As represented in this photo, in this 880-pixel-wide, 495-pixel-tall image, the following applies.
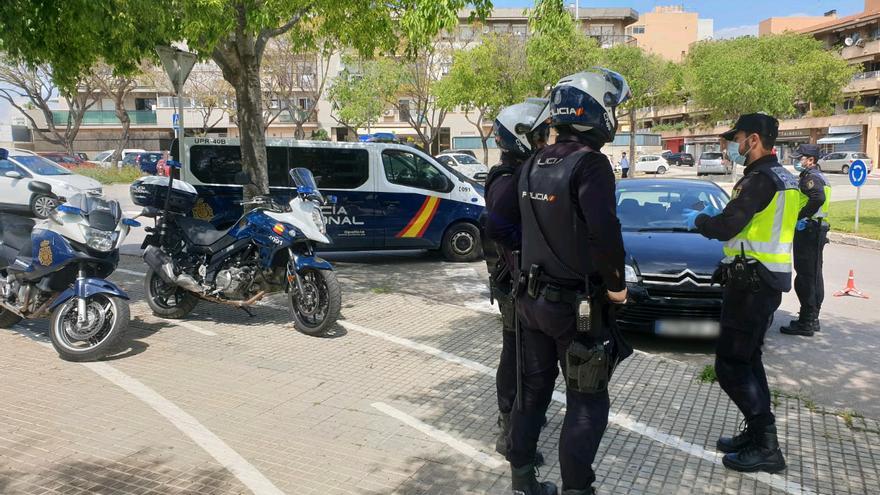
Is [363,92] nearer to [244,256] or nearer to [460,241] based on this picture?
[460,241]

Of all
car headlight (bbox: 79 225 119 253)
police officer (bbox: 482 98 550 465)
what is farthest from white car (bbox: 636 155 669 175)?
A: police officer (bbox: 482 98 550 465)

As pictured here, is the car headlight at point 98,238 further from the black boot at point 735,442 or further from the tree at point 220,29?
the black boot at point 735,442

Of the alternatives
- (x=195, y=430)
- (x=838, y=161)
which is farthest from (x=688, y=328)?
(x=838, y=161)

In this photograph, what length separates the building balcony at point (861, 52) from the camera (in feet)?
184

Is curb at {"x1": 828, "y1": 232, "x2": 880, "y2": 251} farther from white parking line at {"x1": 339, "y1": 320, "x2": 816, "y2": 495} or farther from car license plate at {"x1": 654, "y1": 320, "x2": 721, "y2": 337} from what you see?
white parking line at {"x1": 339, "y1": 320, "x2": 816, "y2": 495}

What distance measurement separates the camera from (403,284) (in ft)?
30.9

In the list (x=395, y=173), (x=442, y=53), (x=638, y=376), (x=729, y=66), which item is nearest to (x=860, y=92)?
(x=729, y=66)

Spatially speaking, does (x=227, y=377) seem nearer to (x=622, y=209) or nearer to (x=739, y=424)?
(x=739, y=424)

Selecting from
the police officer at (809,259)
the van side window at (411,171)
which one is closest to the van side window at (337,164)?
the van side window at (411,171)

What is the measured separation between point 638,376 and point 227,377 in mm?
3190

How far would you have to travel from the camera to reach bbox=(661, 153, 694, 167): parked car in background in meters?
58.2

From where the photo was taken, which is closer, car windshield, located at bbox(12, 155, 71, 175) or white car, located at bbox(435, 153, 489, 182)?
car windshield, located at bbox(12, 155, 71, 175)

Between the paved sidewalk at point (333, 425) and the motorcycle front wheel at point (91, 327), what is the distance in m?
0.17

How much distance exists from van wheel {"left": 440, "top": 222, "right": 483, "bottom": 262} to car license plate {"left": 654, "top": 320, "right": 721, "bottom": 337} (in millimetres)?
5343
